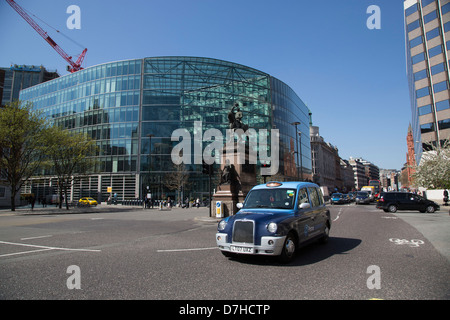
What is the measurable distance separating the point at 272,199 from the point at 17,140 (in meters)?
31.0

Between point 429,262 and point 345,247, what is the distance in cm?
207

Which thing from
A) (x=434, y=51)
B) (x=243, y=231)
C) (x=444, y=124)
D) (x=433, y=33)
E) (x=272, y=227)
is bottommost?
(x=243, y=231)

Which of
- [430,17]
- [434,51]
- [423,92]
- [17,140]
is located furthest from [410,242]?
[430,17]

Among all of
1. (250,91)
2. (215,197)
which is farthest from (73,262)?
(250,91)

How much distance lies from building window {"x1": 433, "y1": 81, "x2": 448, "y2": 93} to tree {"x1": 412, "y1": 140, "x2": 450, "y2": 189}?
1400 centimetres

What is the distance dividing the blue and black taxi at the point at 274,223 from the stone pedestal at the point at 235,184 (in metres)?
8.89

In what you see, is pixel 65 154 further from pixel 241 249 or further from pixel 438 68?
pixel 438 68

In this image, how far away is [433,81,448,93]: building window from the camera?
147 ft

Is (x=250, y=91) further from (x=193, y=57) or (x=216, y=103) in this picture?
(x=193, y=57)

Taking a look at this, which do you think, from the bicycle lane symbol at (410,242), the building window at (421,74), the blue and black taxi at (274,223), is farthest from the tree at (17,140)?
the building window at (421,74)

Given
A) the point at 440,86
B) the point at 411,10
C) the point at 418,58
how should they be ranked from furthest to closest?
the point at 411,10
the point at 418,58
the point at 440,86

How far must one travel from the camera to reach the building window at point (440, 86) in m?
44.8

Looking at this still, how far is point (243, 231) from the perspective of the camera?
5.71 meters

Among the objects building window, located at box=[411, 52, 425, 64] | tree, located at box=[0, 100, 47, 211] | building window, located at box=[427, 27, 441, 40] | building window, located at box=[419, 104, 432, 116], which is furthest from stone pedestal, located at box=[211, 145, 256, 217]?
building window, located at box=[427, 27, 441, 40]
